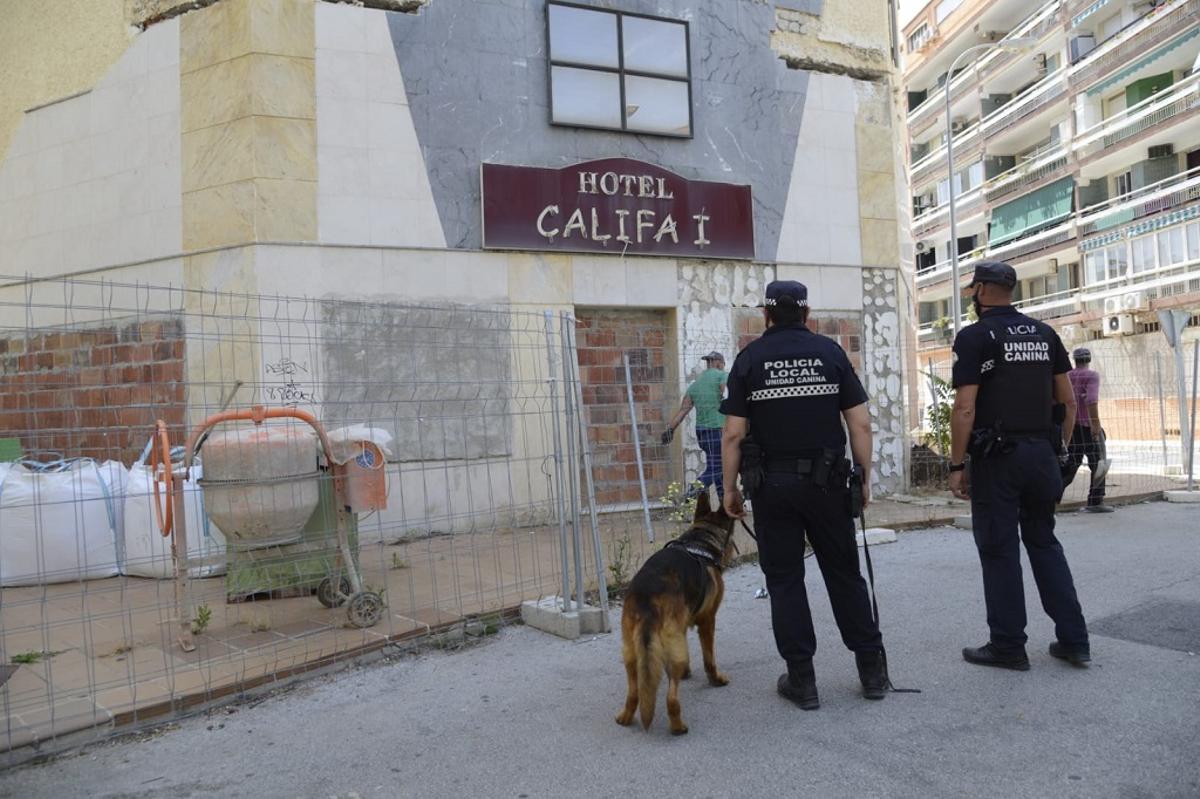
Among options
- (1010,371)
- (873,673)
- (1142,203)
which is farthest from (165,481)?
(1142,203)

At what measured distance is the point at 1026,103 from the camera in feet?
115

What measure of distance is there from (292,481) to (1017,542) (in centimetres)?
401

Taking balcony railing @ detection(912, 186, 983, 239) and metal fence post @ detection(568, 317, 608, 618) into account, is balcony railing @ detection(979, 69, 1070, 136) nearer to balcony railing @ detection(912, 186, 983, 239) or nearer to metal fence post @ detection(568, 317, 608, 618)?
balcony railing @ detection(912, 186, 983, 239)

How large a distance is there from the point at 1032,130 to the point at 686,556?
3764cm

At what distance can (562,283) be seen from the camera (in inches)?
369

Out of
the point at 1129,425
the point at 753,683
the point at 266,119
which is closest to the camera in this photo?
the point at 753,683

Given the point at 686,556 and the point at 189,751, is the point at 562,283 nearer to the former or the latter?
the point at 686,556

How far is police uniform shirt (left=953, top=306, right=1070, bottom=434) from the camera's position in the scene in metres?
4.41

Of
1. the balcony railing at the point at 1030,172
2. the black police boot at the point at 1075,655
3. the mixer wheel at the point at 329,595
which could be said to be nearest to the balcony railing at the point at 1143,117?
the balcony railing at the point at 1030,172

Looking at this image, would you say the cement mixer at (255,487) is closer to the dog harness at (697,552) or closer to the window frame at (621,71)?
the dog harness at (697,552)

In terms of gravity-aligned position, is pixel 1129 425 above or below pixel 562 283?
below

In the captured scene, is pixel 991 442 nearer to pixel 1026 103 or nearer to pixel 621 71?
pixel 621 71

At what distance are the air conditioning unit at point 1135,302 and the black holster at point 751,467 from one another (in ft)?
95.9

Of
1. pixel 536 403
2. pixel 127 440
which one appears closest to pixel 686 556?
pixel 536 403
